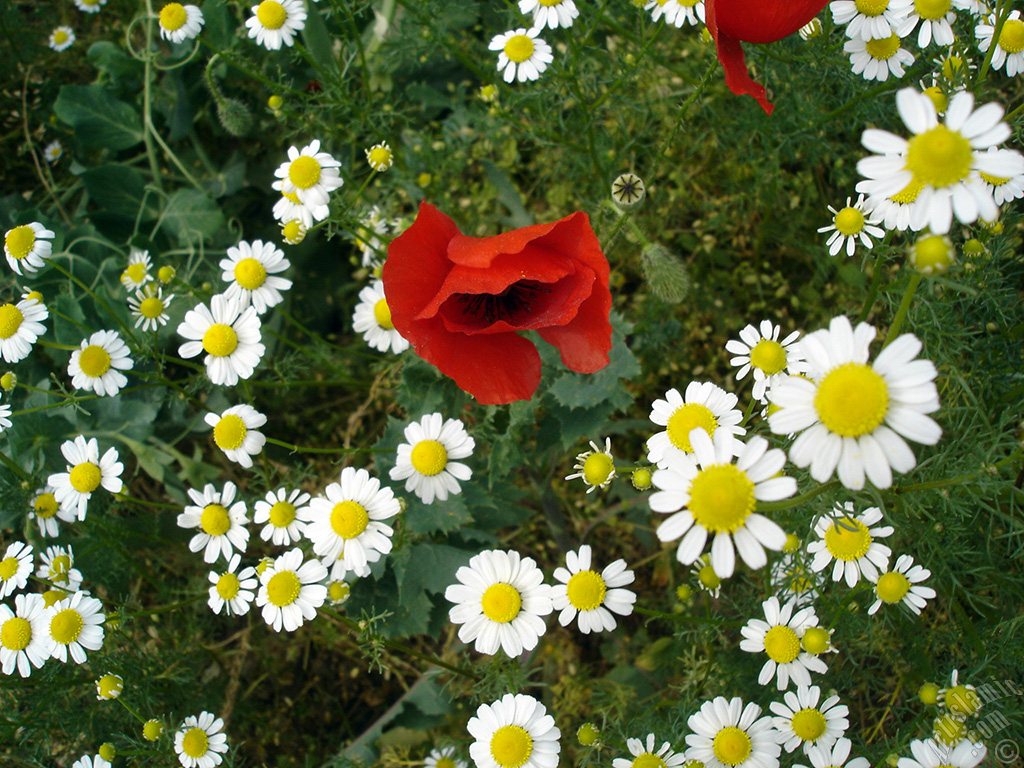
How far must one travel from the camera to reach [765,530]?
1.07 metres

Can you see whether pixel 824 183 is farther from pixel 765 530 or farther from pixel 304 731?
pixel 304 731

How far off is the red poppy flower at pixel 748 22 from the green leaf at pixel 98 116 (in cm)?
206

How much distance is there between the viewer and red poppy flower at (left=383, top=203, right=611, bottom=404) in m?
1.45

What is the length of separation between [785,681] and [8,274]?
2650mm

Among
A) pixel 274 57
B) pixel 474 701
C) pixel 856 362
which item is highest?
pixel 274 57

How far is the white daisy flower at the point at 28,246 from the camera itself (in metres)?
1.88

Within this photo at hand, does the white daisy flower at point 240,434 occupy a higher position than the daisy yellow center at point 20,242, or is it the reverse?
the daisy yellow center at point 20,242

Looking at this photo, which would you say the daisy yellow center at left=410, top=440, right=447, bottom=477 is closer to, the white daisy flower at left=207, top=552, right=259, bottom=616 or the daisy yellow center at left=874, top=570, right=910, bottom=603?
the white daisy flower at left=207, top=552, right=259, bottom=616

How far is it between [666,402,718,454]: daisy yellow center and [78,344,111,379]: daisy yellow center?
1.45 meters

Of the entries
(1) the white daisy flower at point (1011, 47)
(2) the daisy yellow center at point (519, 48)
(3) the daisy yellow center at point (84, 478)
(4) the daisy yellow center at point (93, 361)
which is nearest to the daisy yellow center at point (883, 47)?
(1) the white daisy flower at point (1011, 47)

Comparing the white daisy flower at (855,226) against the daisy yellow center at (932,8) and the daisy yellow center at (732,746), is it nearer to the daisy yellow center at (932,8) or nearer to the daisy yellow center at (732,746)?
the daisy yellow center at (932,8)

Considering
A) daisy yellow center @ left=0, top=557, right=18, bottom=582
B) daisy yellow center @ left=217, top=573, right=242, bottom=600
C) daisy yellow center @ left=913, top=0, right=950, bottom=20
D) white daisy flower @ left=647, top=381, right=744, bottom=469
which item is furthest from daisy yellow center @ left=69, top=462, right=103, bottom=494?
daisy yellow center @ left=913, top=0, right=950, bottom=20

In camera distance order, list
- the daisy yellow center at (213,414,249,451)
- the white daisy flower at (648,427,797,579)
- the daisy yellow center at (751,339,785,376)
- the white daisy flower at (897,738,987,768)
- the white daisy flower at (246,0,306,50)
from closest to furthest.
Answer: the white daisy flower at (648,427,797,579) < the white daisy flower at (897,738,987,768) < the daisy yellow center at (751,339,785,376) < the daisy yellow center at (213,414,249,451) < the white daisy flower at (246,0,306,50)

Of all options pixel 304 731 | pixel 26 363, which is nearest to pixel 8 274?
pixel 26 363
